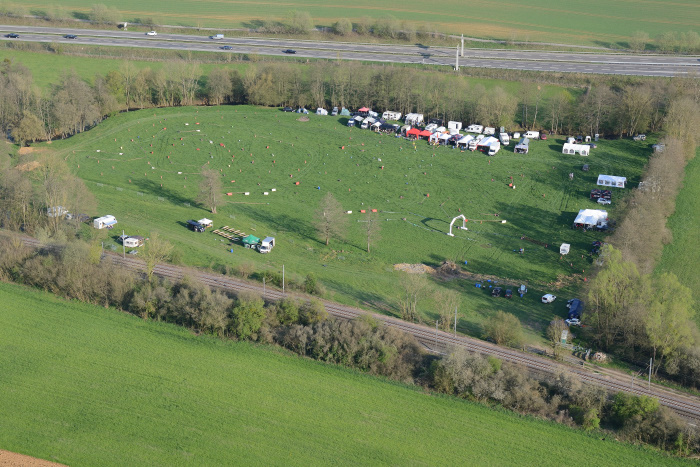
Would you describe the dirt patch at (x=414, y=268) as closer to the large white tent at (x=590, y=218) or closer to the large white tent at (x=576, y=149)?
the large white tent at (x=590, y=218)

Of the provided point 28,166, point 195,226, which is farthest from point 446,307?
point 28,166

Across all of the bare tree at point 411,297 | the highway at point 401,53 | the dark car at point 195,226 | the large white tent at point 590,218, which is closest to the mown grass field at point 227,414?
the bare tree at point 411,297

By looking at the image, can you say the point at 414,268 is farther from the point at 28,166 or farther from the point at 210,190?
the point at 28,166

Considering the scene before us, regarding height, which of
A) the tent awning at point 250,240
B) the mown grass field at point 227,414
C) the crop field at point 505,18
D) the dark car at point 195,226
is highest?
the crop field at point 505,18

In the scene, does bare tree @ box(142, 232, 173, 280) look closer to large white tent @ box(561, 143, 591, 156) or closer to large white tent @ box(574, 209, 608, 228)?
large white tent @ box(574, 209, 608, 228)

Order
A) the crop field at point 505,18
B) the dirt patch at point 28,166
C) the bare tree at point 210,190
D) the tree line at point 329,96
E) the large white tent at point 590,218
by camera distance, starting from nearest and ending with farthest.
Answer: the bare tree at point 210,190 → the large white tent at point 590,218 → the dirt patch at point 28,166 → the tree line at point 329,96 → the crop field at point 505,18
